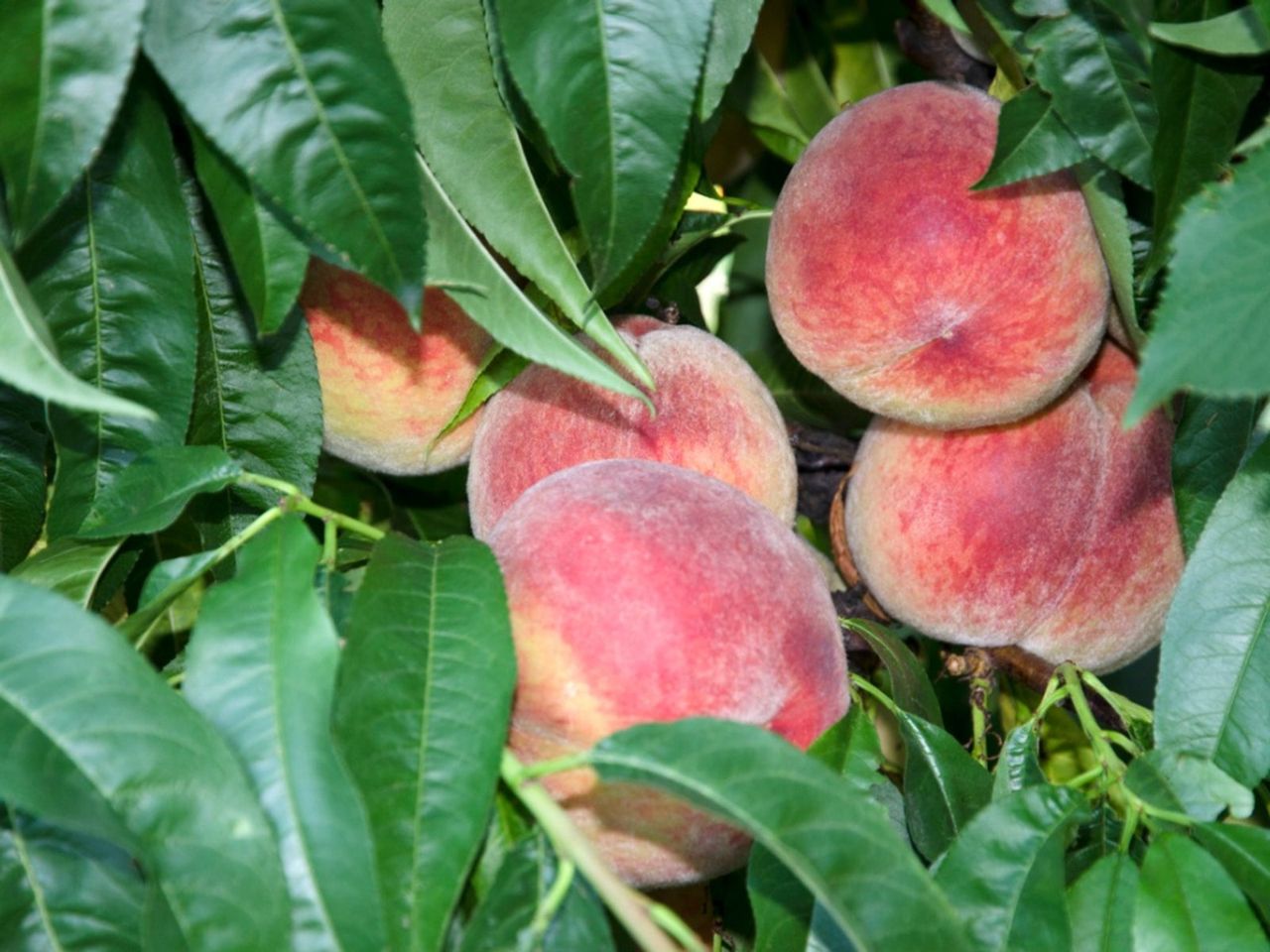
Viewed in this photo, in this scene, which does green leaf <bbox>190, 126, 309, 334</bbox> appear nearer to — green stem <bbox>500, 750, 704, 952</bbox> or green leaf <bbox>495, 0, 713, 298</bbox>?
green leaf <bbox>495, 0, 713, 298</bbox>

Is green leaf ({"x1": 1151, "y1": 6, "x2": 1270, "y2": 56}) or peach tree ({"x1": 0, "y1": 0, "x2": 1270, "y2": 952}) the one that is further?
green leaf ({"x1": 1151, "y1": 6, "x2": 1270, "y2": 56})

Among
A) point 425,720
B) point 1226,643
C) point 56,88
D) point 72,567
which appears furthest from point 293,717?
point 1226,643

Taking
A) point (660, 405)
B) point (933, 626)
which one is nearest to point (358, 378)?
point (660, 405)

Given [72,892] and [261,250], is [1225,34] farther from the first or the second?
[72,892]

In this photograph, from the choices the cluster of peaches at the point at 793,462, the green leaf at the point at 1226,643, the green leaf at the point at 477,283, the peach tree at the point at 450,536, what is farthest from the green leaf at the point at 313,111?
the green leaf at the point at 1226,643

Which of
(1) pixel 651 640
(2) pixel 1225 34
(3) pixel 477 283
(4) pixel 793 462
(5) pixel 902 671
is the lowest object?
(5) pixel 902 671

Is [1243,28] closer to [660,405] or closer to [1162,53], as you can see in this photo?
[1162,53]

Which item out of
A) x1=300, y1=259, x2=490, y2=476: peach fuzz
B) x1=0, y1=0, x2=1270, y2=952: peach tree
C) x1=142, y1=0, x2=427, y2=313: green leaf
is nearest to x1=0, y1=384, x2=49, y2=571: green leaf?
x1=0, y1=0, x2=1270, y2=952: peach tree

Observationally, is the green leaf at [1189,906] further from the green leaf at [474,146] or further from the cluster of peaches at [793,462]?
the green leaf at [474,146]
